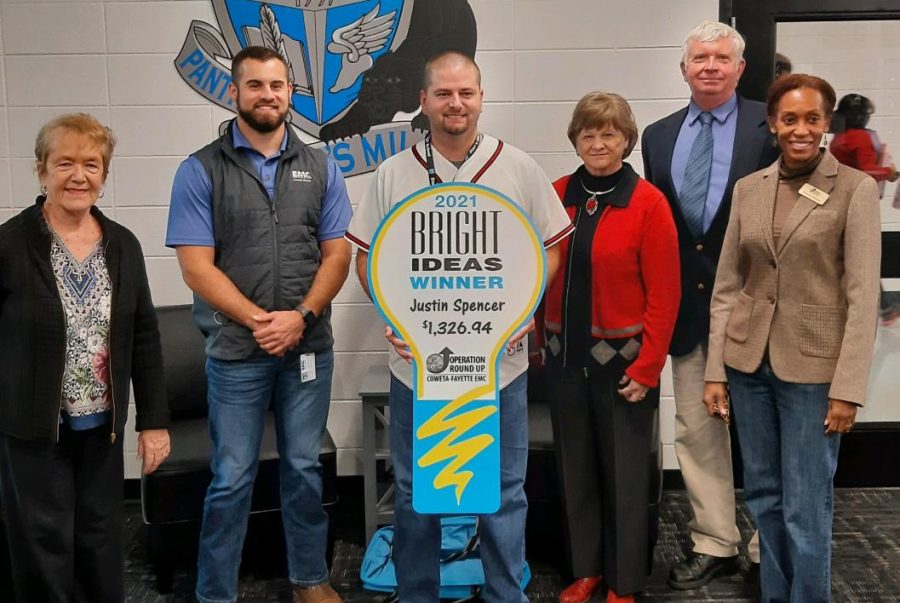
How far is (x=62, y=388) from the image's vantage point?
2.00m

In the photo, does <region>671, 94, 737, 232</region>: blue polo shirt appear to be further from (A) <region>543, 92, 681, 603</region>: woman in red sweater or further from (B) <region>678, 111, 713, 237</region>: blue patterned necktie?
(A) <region>543, 92, 681, 603</region>: woman in red sweater

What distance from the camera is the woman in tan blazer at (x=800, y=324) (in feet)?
6.93

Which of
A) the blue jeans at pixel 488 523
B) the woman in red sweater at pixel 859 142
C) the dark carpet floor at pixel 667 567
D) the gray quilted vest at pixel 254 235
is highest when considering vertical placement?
the woman in red sweater at pixel 859 142

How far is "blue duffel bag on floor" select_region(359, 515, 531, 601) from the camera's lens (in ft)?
8.96

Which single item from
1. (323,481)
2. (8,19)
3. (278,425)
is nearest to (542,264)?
(278,425)

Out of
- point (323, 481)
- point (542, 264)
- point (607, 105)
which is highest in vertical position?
point (607, 105)

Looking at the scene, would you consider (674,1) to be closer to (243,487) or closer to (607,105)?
(607,105)

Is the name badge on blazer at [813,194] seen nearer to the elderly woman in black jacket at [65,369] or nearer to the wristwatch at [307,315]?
the wristwatch at [307,315]

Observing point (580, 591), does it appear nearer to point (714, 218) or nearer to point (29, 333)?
point (714, 218)

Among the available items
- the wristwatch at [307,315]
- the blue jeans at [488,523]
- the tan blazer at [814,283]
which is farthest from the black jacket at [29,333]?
the tan blazer at [814,283]

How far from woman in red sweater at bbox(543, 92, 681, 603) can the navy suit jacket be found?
29 cm

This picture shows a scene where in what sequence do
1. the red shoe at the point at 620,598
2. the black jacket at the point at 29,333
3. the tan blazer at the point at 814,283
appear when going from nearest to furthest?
the black jacket at the point at 29,333, the tan blazer at the point at 814,283, the red shoe at the point at 620,598

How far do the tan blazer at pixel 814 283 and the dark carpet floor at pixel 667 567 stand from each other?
0.91 meters

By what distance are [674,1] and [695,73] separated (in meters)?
0.90
